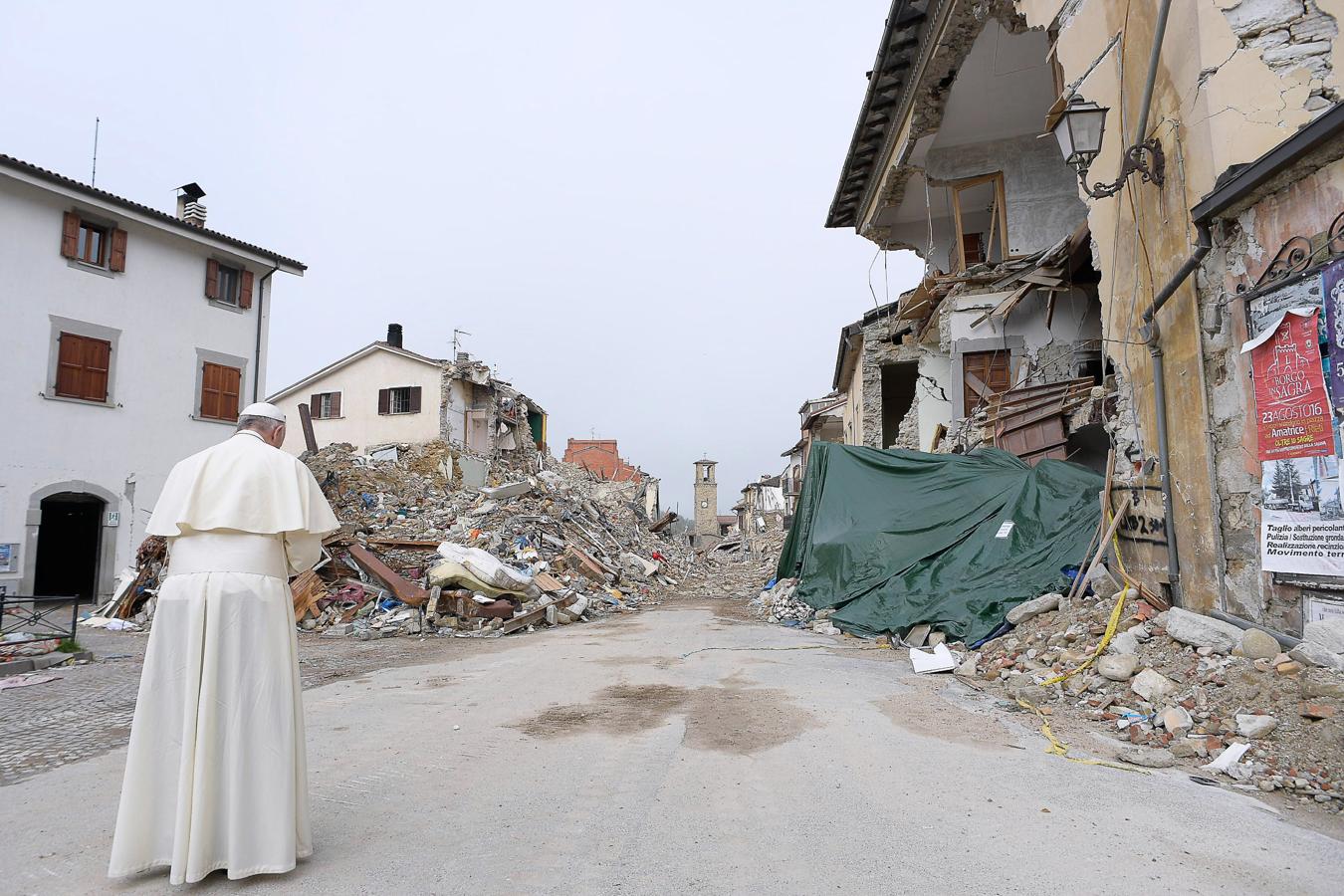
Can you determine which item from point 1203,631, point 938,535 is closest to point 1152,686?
point 1203,631

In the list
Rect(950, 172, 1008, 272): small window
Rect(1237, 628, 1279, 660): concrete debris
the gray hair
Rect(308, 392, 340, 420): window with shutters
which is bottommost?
Rect(1237, 628, 1279, 660): concrete debris

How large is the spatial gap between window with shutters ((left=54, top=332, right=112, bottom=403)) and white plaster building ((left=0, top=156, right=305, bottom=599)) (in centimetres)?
3

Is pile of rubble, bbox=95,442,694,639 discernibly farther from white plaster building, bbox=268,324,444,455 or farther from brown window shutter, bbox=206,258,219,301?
white plaster building, bbox=268,324,444,455

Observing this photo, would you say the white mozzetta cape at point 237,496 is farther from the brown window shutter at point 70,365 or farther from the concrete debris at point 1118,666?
the brown window shutter at point 70,365

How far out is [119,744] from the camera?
4.64 m

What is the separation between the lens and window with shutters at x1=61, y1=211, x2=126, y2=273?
15367 millimetres

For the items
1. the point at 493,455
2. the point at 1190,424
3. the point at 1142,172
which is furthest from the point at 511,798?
the point at 493,455

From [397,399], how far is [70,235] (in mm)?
14642

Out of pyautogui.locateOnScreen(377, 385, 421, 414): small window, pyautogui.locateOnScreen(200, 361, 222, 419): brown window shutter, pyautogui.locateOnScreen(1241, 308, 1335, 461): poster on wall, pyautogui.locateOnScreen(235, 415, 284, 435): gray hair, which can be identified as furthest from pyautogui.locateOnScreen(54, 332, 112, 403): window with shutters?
pyautogui.locateOnScreen(1241, 308, 1335, 461): poster on wall

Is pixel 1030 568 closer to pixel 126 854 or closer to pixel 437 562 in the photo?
pixel 126 854

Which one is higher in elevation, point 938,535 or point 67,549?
point 938,535

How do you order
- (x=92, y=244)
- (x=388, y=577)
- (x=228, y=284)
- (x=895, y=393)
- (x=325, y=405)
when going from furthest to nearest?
(x=325, y=405) → (x=895, y=393) → (x=228, y=284) → (x=92, y=244) → (x=388, y=577)

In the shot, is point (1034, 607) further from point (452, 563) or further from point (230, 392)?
point (230, 392)

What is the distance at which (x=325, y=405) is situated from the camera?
101 ft
